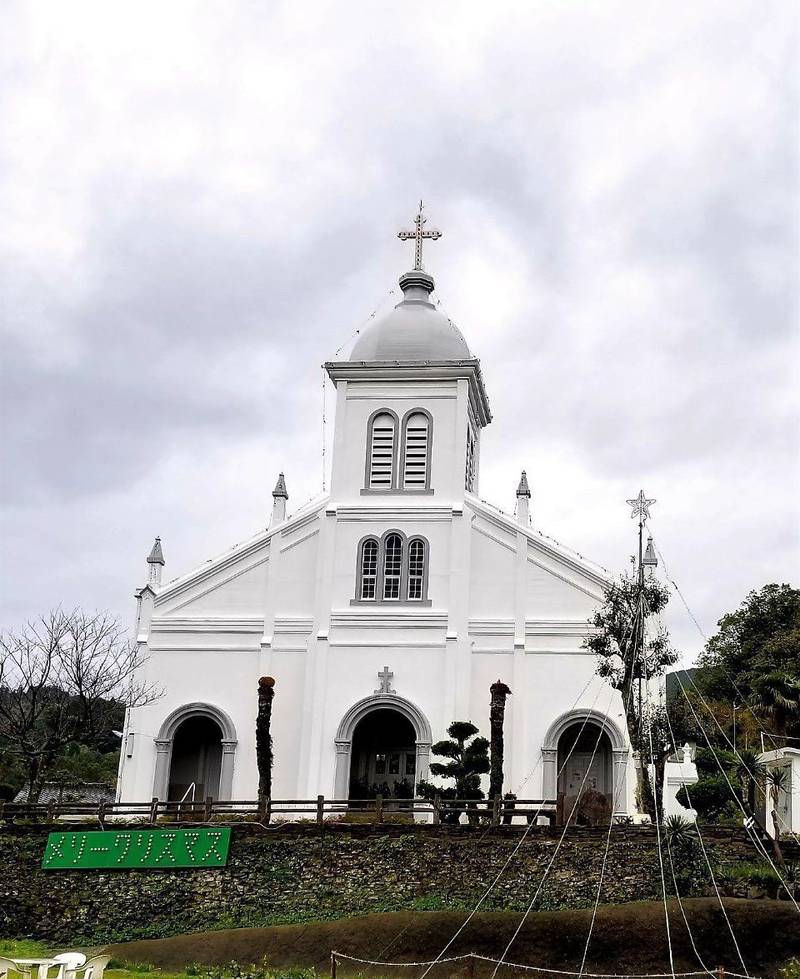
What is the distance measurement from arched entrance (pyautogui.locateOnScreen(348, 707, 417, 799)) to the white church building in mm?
49

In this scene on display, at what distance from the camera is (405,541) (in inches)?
1451

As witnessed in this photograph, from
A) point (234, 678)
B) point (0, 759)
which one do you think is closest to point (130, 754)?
point (234, 678)

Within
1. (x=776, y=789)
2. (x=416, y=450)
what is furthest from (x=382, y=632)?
(x=776, y=789)

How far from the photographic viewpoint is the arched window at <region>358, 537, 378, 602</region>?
36.4 metres

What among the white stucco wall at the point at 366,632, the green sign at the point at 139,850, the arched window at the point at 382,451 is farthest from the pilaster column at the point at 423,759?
the arched window at the point at 382,451

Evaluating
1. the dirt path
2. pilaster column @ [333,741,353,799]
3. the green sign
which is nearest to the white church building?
pilaster column @ [333,741,353,799]

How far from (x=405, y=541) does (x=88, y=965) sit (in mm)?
20567

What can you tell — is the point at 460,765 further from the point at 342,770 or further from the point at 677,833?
the point at 677,833

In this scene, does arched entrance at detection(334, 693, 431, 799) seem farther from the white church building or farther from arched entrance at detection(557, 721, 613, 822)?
arched entrance at detection(557, 721, 613, 822)

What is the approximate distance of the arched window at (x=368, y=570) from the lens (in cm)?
3644

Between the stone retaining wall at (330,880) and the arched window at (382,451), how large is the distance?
1293cm

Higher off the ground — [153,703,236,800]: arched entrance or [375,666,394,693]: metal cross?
[375,666,394,693]: metal cross

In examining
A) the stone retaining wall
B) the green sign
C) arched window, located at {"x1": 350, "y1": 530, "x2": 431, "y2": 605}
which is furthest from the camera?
arched window, located at {"x1": 350, "y1": 530, "x2": 431, "y2": 605}

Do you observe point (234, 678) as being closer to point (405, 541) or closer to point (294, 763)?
point (294, 763)
